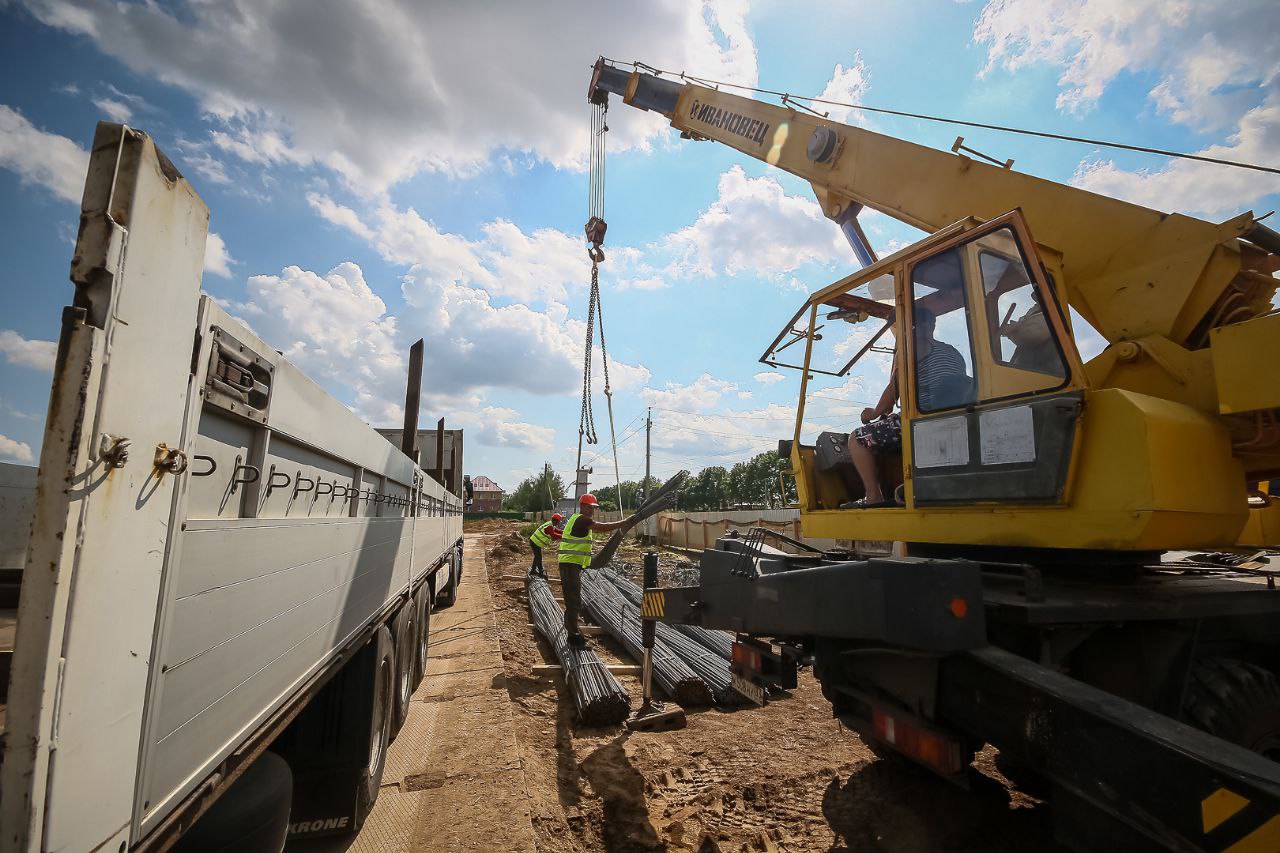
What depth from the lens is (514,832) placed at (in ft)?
10.6

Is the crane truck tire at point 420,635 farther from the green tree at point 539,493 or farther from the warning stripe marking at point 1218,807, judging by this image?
the green tree at point 539,493

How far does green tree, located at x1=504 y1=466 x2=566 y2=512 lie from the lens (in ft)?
218

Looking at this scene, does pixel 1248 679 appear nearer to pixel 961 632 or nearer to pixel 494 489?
pixel 961 632

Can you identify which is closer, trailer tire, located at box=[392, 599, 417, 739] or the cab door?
the cab door

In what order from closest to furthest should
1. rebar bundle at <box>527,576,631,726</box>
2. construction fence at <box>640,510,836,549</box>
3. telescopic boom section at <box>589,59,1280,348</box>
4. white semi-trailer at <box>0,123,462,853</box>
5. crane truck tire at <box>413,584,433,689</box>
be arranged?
white semi-trailer at <box>0,123,462,853</box> < telescopic boom section at <box>589,59,1280,348</box> < rebar bundle at <box>527,576,631,726</box> < crane truck tire at <box>413,584,433,689</box> < construction fence at <box>640,510,836,549</box>

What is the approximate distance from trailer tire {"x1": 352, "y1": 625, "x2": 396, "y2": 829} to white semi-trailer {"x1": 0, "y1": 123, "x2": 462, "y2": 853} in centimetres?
98

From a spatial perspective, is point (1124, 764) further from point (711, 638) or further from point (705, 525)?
point (705, 525)

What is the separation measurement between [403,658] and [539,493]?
219ft

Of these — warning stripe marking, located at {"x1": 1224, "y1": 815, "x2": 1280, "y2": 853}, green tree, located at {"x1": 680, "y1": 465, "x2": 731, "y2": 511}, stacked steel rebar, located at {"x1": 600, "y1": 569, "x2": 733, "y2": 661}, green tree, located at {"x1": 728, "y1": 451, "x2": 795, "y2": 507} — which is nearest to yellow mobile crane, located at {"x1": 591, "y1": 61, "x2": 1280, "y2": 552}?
warning stripe marking, located at {"x1": 1224, "y1": 815, "x2": 1280, "y2": 853}

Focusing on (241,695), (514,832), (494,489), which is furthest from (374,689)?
(494,489)

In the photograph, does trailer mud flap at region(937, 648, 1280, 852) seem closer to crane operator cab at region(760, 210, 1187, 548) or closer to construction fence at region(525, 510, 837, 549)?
crane operator cab at region(760, 210, 1187, 548)

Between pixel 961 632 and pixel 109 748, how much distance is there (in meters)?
2.49

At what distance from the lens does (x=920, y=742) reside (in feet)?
8.36

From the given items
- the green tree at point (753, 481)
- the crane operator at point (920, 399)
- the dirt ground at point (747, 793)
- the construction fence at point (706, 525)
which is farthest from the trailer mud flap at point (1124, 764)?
the green tree at point (753, 481)
